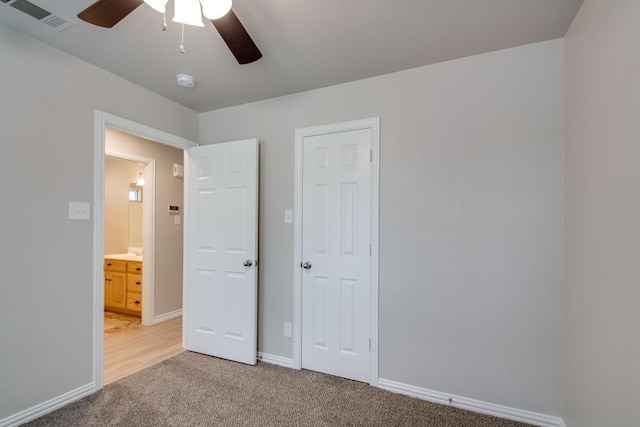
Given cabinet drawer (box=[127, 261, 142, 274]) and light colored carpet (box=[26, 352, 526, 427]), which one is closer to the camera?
light colored carpet (box=[26, 352, 526, 427])

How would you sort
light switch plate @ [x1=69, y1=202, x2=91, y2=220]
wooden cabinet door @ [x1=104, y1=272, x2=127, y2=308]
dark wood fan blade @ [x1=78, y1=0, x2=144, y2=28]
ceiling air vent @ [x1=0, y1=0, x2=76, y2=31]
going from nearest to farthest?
dark wood fan blade @ [x1=78, y1=0, x2=144, y2=28]
ceiling air vent @ [x1=0, y1=0, x2=76, y2=31]
light switch plate @ [x1=69, y1=202, x2=91, y2=220]
wooden cabinet door @ [x1=104, y1=272, x2=127, y2=308]

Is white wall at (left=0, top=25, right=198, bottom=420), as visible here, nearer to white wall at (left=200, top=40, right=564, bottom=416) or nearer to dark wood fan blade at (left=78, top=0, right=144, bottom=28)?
dark wood fan blade at (left=78, top=0, right=144, bottom=28)

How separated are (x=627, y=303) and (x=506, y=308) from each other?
843 mm

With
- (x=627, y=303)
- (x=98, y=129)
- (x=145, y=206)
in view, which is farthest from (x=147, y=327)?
(x=627, y=303)

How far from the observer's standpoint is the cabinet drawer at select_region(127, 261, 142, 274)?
3.98 m

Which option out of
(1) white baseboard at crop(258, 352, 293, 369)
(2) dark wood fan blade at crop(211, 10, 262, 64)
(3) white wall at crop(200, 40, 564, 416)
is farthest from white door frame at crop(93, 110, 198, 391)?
(3) white wall at crop(200, 40, 564, 416)

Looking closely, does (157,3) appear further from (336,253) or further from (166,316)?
(166,316)

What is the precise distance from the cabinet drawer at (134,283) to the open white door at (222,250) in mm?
1396

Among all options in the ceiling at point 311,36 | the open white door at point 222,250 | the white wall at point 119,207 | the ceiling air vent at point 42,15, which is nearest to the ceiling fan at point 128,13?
the ceiling at point 311,36

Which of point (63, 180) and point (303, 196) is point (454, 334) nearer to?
point (303, 196)

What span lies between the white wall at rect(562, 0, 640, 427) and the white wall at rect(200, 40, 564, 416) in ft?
0.38

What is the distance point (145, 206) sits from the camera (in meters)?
3.82

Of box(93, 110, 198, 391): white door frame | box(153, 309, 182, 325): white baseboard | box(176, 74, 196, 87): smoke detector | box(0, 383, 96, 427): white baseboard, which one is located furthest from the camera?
box(153, 309, 182, 325): white baseboard

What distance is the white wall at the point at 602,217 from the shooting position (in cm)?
115
